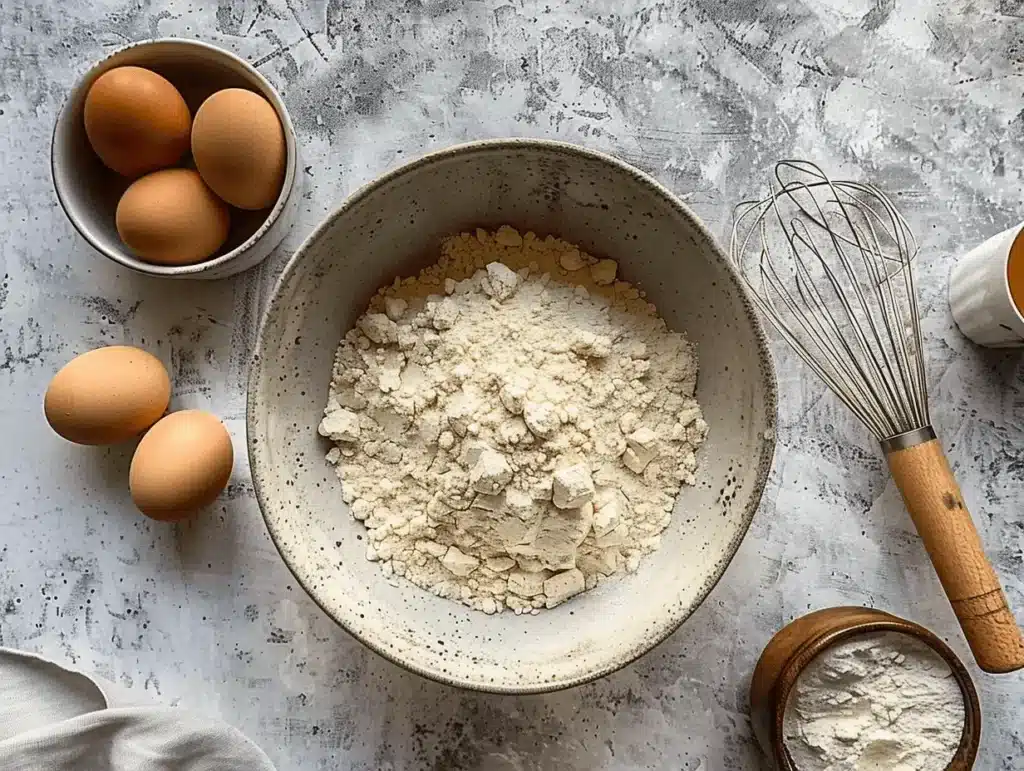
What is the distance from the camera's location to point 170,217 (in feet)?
2.59

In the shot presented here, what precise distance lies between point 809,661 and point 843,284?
1.29ft

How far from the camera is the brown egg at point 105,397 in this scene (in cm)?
79

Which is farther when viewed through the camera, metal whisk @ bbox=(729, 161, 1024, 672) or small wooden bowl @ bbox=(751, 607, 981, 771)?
metal whisk @ bbox=(729, 161, 1024, 672)

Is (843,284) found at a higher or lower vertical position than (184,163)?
lower

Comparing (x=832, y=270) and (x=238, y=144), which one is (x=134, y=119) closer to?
(x=238, y=144)

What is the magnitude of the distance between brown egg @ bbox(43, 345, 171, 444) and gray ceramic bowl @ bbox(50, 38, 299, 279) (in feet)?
0.32

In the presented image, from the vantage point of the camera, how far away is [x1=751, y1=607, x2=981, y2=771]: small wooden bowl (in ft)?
2.48

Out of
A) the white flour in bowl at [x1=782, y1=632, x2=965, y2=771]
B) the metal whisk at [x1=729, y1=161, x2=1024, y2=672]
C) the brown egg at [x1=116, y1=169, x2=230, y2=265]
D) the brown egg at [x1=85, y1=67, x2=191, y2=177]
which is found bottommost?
the white flour in bowl at [x1=782, y1=632, x2=965, y2=771]

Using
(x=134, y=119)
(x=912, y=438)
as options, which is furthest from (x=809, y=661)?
(x=134, y=119)

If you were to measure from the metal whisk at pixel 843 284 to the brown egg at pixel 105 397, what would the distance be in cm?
61

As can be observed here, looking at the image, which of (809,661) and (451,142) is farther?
(451,142)

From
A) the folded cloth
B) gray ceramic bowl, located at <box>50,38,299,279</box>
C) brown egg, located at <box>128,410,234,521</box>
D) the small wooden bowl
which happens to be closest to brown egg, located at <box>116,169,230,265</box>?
gray ceramic bowl, located at <box>50,38,299,279</box>

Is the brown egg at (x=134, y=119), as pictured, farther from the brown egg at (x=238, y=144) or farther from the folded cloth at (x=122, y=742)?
the folded cloth at (x=122, y=742)

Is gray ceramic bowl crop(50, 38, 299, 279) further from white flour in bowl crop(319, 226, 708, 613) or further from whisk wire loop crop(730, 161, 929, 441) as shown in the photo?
whisk wire loop crop(730, 161, 929, 441)
